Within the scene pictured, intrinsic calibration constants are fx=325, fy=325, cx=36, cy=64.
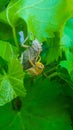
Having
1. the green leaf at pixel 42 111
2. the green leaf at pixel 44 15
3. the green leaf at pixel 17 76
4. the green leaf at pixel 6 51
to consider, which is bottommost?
the green leaf at pixel 42 111

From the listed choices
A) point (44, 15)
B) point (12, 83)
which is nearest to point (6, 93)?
point (12, 83)

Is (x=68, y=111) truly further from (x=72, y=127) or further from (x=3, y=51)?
(x=3, y=51)

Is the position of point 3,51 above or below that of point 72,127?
above

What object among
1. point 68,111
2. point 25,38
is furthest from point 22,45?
point 68,111

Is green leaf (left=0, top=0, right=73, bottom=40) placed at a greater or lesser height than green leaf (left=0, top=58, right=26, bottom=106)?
greater

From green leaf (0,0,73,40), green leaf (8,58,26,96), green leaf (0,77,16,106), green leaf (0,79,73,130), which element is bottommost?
green leaf (0,79,73,130)

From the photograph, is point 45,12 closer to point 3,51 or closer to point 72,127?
point 3,51
